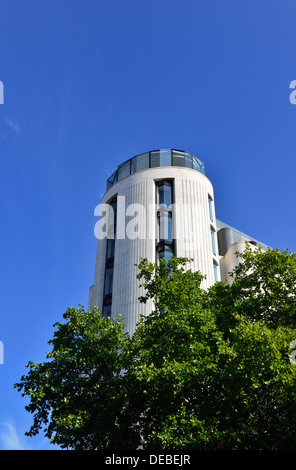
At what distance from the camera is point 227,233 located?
1843 inches

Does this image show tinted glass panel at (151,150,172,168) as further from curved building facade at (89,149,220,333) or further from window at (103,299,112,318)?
window at (103,299,112,318)

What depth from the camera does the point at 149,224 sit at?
127ft

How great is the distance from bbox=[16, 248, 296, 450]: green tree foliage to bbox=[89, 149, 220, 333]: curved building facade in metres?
13.9

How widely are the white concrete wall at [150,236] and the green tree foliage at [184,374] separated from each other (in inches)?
538

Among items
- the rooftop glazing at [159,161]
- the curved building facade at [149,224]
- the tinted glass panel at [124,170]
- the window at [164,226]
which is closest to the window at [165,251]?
the curved building facade at [149,224]

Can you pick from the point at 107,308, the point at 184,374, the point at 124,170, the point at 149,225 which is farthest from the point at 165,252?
the point at 184,374

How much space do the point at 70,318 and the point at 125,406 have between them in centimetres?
559

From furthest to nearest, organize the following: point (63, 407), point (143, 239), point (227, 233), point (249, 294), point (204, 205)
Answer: point (227, 233), point (204, 205), point (143, 239), point (249, 294), point (63, 407)

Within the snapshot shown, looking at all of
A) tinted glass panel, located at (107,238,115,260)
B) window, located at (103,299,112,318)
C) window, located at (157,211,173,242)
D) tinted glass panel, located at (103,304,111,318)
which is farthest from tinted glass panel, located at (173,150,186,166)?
tinted glass panel, located at (103,304,111,318)

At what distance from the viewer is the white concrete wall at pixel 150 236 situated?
120 ft

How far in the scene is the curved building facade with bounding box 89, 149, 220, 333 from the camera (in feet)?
122

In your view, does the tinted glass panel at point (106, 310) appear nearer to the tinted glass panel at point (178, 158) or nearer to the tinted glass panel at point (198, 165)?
the tinted glass panel at point (178, 158)
